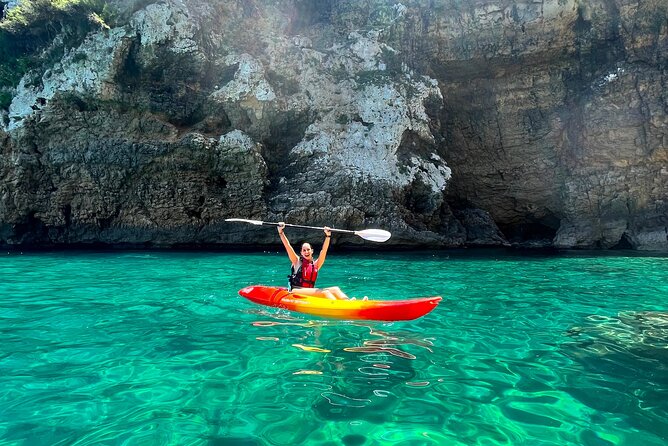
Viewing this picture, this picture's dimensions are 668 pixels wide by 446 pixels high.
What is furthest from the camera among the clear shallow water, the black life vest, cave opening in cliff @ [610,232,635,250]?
cave opening in cliff @ [610,232,635,250]

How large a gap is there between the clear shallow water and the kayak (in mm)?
170

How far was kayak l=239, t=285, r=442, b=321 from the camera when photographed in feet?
19.7

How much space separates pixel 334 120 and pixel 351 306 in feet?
49.2

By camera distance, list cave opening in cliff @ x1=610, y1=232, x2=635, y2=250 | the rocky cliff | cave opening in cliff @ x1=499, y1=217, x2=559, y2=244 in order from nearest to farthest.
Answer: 1. the rocky cliff
2. cave opening in cliff @ x1=610, y1=232, x2=635, y2=250
3. cave opening in cliff @ x1=499, y1=217, x2=559, y2=244

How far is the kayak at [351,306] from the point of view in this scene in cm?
602

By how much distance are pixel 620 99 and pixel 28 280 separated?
942 inches

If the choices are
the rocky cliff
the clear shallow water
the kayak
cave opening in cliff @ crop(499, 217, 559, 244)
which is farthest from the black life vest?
cave opening in cliff @ crop(499, 217, 559, 244)

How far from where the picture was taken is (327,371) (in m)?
4.51

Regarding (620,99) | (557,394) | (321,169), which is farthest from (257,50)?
(557,394)

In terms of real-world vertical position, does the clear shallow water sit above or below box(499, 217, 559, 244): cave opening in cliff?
below

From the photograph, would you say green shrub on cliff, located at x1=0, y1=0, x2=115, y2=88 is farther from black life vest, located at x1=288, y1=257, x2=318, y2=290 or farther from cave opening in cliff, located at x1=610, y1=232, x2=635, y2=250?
cave opening in cliff, located at x1=610, y1=232, x2=635, y2=250

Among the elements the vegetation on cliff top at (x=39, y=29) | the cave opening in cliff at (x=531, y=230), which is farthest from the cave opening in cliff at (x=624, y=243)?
the vegetation on cliff top at (x=39, y=29)

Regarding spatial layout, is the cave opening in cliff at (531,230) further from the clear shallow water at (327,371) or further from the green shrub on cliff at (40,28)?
the green shrub on cliff at (40,28)

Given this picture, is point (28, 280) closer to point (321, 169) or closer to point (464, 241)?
point (321, 169)
